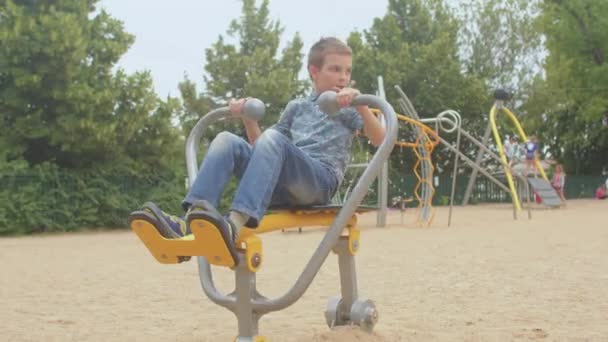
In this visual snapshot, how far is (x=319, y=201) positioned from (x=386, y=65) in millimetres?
22923

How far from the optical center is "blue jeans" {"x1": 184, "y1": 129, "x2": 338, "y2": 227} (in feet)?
8.33

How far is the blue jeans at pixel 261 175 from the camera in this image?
2.54m

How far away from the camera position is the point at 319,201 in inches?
113

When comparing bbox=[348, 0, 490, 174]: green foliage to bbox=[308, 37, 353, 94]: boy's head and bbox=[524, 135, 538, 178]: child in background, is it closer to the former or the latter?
bbox=[524, 135, 538, 178]: child in background

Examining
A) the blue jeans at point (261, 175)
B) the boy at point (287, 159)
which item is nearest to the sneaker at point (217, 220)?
the boy at point (287, 159)

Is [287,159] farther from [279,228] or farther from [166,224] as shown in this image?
[166,224]

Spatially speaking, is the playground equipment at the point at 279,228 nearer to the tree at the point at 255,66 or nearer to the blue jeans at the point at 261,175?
the blue jeans at the point at 261,175

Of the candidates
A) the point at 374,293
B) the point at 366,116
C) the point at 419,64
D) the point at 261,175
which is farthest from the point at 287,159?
the point at 419,64

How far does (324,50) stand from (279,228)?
76 cm

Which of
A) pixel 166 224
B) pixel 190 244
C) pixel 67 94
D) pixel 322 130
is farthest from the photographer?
pixel 67 94

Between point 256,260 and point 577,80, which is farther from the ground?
point 577,80

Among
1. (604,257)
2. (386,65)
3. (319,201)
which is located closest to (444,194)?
(386,65)

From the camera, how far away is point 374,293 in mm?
4895

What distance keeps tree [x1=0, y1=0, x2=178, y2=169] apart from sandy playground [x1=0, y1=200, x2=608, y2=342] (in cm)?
578
